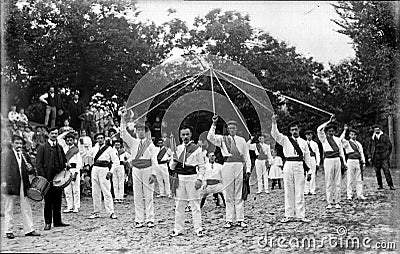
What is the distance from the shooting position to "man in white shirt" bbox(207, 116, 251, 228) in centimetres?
793

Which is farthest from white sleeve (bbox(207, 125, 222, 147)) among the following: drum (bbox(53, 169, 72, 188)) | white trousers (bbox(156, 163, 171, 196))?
drum (bbox(53, 169, 72, 188))

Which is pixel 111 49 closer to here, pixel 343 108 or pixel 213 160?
pixel 213 160

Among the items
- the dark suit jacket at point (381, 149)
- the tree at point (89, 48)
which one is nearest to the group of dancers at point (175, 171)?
the tree at point (89, 48)

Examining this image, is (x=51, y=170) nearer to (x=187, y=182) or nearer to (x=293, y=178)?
(x=187, y=182)

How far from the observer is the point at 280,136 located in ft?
26.9

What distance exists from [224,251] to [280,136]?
273 centimetres

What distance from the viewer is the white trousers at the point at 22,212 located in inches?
267

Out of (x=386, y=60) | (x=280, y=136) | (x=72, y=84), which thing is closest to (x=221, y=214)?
(x=280, y=136)

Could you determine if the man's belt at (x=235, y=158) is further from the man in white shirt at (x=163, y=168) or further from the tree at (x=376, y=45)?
the tree at (x=376, y=45)

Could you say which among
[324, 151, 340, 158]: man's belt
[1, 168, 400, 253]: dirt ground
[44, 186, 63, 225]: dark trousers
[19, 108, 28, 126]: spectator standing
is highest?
[19, 108, 28, 126]: spectator standing

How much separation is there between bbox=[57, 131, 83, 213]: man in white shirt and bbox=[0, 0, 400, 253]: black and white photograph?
30 millimetres

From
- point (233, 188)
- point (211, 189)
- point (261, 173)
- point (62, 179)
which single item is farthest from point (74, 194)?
point (261, 173)

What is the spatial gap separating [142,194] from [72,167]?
190cm

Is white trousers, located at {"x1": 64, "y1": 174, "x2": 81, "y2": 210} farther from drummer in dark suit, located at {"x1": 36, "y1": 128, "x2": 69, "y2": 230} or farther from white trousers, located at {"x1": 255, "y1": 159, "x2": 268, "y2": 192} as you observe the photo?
white trousers, located at {"x1": 255, "y1": 159, "x2": 268, "y2": 192}
